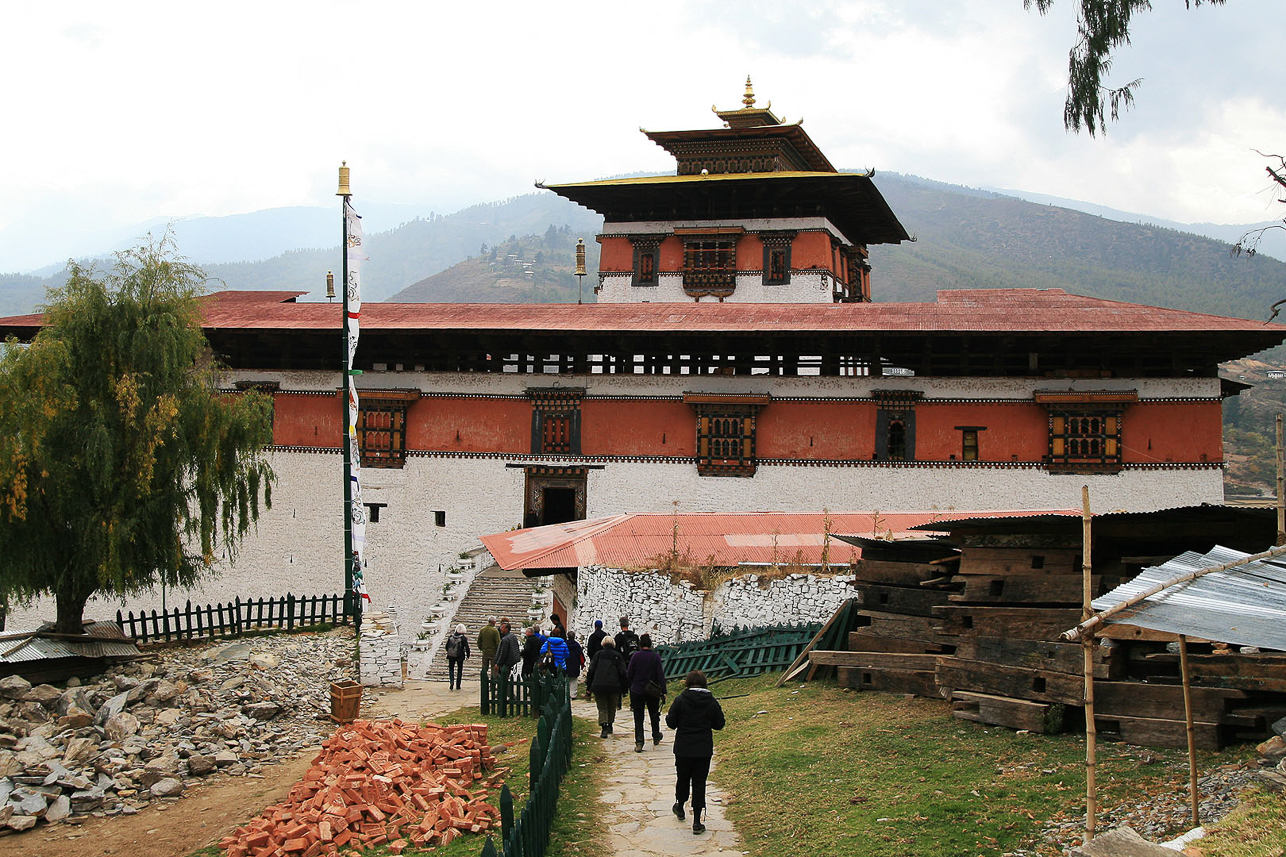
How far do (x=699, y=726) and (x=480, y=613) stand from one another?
12259mm

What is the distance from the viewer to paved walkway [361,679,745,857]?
26.9 ft

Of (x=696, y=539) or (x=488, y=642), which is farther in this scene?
(x=696, y=539)

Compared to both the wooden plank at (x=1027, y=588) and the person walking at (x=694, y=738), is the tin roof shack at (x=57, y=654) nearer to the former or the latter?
the person walking at (x=694, y=738)

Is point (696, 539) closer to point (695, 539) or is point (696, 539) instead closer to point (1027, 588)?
point (695, 539)

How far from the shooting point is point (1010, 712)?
9492 millimetres

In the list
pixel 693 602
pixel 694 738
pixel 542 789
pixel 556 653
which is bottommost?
pixel 556 653

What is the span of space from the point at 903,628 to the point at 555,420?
47.2ft

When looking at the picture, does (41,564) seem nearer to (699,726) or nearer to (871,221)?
(699,726)

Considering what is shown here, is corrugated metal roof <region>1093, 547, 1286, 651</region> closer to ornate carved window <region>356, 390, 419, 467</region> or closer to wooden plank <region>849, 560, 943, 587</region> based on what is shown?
wooden plank <region>849, 560, 943, 587</region>

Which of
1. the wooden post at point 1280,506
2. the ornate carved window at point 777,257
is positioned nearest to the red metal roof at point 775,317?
the ornate carved window at point 777,257

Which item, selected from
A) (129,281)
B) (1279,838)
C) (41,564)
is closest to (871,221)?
(129,281)

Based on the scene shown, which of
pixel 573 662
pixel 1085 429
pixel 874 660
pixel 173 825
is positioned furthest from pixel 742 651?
pixel 1085 429

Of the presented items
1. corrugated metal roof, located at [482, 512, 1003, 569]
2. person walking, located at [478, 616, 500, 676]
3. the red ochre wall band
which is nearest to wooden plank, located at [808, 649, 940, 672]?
corrugated metal roof, located at [482, 512, 1003, 569]

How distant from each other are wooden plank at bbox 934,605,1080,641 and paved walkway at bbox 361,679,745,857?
114 inches
